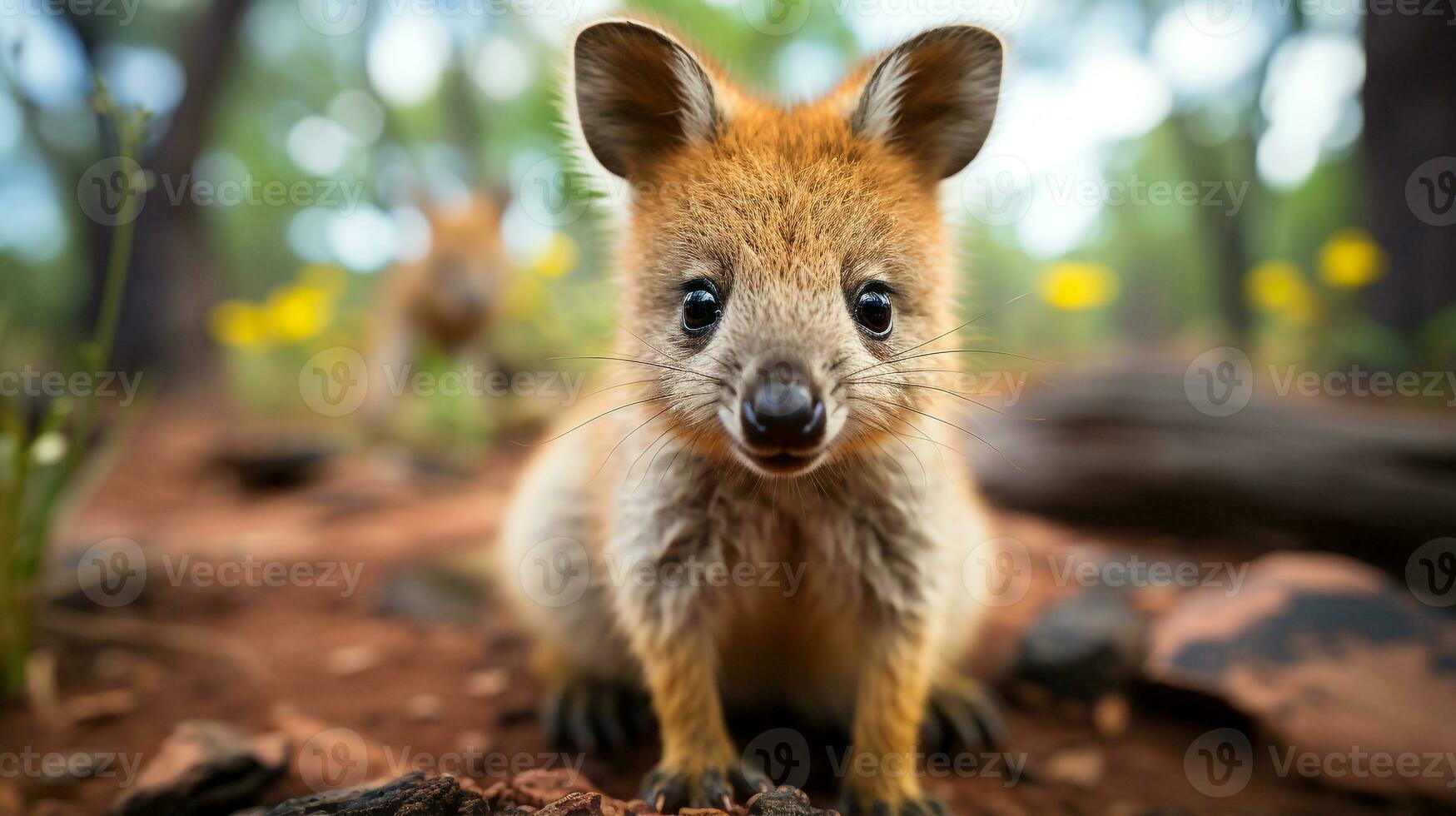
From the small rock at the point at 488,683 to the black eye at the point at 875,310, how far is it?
241 centimetres

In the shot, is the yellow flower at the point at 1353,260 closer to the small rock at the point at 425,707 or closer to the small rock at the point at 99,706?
the small rock at the point at 425,707

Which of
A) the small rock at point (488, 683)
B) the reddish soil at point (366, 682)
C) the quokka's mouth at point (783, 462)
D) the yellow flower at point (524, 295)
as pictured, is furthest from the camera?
the yellow flower at point (524, 295)

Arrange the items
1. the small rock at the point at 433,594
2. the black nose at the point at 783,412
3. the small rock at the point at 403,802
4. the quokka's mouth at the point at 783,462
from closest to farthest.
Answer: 1. the small rock at the point at 403,802
2. the black nose at the point at 783,412
3. the quokka's mouth at the point at 783,462
4. the small rock at the point at 433,594

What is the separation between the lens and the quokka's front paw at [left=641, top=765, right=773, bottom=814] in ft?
8.11

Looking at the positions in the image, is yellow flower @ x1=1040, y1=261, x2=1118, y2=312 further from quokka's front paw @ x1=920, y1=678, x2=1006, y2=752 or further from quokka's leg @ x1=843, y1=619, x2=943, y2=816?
quokka's leg @ x1=843, y1=619, x2=943, y2=816

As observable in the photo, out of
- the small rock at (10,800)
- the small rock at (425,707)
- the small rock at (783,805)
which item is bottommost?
the small rock at (425,707)

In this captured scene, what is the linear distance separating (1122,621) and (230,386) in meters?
10.6

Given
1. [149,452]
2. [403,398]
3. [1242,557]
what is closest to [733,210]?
[1242,557]

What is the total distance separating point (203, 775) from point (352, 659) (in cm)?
148

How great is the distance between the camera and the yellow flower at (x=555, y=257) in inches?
307

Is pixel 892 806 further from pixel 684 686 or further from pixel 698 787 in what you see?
pixel 684 686

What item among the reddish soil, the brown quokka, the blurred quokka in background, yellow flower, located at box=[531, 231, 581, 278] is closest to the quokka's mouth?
the brown quokka

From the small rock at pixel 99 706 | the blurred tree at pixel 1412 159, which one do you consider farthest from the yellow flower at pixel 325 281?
the blurred tree at pixel 1412 159

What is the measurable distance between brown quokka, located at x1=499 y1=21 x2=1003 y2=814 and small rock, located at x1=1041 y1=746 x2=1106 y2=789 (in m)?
0.78
